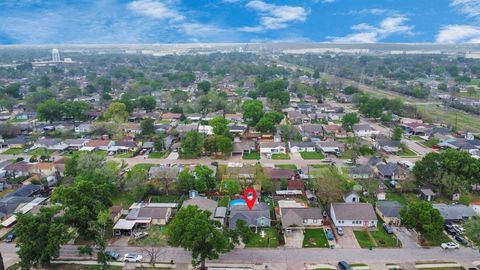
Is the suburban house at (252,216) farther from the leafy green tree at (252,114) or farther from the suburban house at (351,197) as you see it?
the leafy green tree at (252,114)

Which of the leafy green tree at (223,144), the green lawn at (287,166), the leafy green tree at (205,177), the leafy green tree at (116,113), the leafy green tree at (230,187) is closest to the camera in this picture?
the leafy green tree at (230,187)

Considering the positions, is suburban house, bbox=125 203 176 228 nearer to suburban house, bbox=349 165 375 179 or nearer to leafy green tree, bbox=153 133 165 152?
leafy green tree, bbox=153 133 165 152

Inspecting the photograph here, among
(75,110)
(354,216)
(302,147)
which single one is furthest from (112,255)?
(75,110)

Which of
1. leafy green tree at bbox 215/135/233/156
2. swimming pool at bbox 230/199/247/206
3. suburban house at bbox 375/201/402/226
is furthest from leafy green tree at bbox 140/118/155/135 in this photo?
suburban house at bbox 375/201/402/226

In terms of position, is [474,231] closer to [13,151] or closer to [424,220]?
[424,220]

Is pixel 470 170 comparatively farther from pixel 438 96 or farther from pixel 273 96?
pixel 438 96

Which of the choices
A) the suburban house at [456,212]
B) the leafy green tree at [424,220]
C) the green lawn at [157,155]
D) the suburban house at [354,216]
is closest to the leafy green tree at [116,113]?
the green lawn at [157,155]
